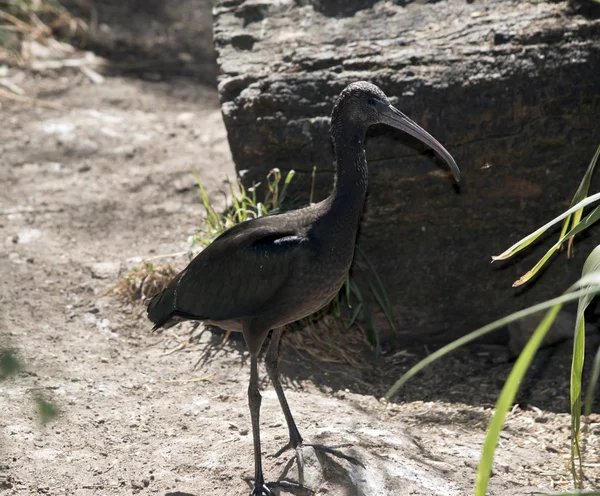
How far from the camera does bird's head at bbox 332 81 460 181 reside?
4.34 metres

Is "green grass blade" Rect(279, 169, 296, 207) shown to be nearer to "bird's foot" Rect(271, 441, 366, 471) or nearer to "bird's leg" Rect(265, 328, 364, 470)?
"bird's leg" Rect(265, 328, 364, 470)

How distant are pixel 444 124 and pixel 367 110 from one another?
1.04 metres

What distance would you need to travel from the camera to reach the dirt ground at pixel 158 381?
13.6 feet

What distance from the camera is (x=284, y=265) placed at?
4098 mm

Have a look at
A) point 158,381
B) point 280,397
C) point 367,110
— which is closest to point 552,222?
point 367,110

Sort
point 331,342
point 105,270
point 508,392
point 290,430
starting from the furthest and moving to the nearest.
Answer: point 105,270, point 331,342, point 290,430, point 508,392

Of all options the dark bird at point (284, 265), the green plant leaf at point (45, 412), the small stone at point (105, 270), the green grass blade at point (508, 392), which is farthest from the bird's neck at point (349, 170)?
the green plant leaf at point (45, 412)

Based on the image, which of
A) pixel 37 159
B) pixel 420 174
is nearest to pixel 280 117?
pixel 420 174

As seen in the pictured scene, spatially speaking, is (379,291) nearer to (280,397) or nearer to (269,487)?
(280,397)

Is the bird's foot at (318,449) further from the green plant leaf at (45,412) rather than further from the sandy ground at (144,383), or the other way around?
the green plant leaf at (45,412)

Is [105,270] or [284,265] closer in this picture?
[284,265]

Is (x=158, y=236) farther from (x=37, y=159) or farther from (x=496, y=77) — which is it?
(x=496, y=77)

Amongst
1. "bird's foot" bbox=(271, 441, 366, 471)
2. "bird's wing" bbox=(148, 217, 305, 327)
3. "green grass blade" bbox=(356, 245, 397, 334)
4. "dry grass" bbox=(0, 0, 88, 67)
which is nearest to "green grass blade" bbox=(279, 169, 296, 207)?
"green grass blade" bbox=(356, 245, 397, 334)

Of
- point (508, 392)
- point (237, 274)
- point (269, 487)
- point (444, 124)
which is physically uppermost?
point (444, 124)
